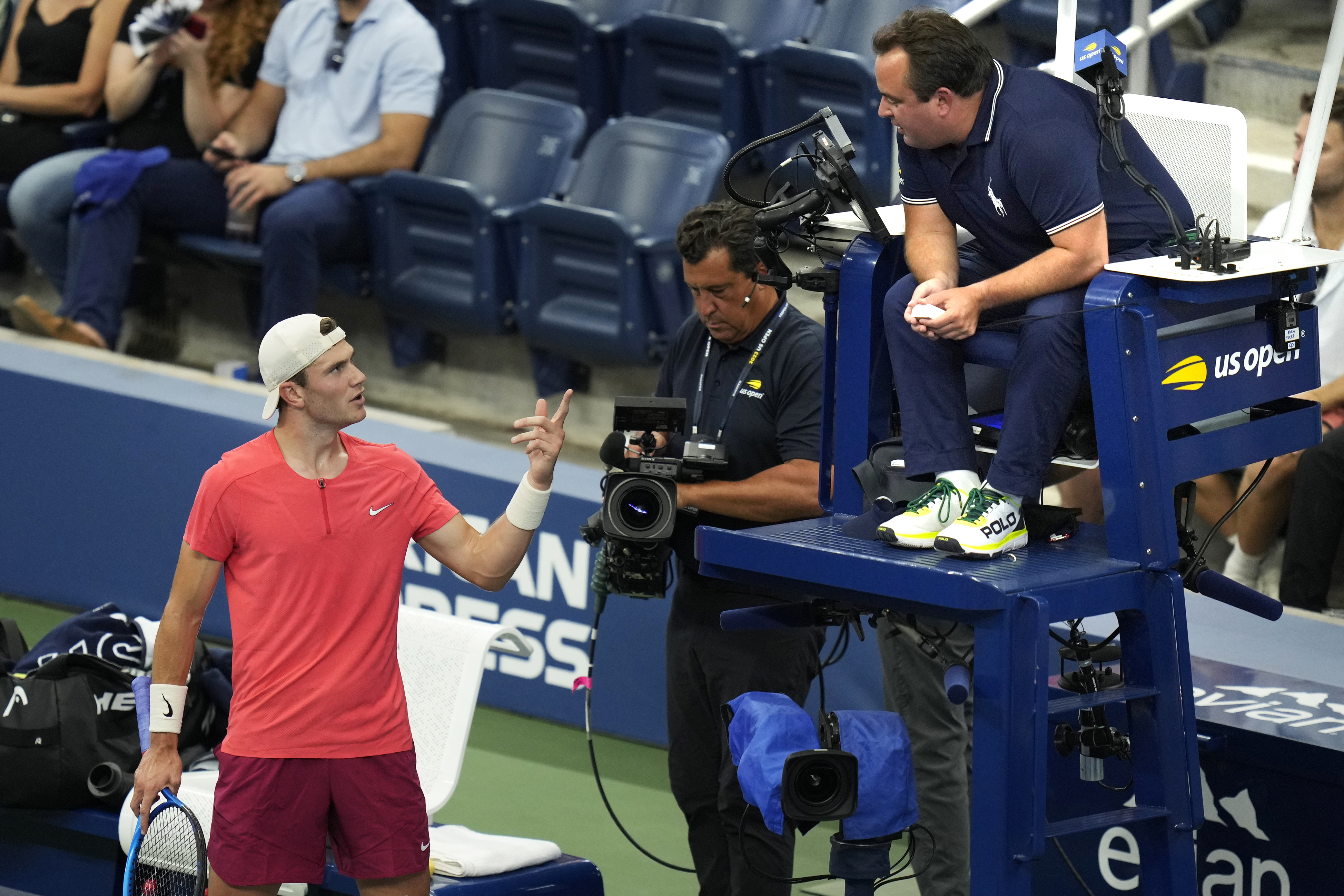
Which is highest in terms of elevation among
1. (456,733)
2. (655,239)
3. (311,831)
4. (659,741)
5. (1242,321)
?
(1242,321)

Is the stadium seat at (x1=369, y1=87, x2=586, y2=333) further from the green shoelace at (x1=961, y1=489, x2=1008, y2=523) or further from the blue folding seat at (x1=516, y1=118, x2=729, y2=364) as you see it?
the green shoelace at (x1=961, y1=489, x2=1008, y2=523)

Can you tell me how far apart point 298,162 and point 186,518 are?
162 centimetres

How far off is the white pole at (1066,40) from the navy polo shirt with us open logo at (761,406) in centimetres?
89

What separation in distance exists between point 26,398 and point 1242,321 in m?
5.30

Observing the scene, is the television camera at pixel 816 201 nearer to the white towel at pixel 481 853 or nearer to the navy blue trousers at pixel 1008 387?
the navy blue trousers at pixel 1008 387

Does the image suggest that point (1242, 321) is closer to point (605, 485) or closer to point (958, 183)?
point (958, 183)

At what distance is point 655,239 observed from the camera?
696 centimetres

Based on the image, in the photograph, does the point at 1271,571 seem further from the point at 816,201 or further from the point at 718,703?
the point at 816,201

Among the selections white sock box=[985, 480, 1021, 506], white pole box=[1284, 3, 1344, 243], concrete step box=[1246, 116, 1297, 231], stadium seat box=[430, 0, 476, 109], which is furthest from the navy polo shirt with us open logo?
stadium seat box=[430, 0, 476, 109]

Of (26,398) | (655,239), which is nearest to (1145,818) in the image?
(655,239)

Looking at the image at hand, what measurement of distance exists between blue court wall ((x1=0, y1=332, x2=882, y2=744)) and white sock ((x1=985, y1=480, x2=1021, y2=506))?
7.61ft

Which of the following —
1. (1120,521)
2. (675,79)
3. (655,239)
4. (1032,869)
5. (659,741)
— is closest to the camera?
(1120,521)

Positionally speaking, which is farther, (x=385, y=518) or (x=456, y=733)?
(x=456, y=733)

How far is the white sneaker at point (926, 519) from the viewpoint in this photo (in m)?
3.56
